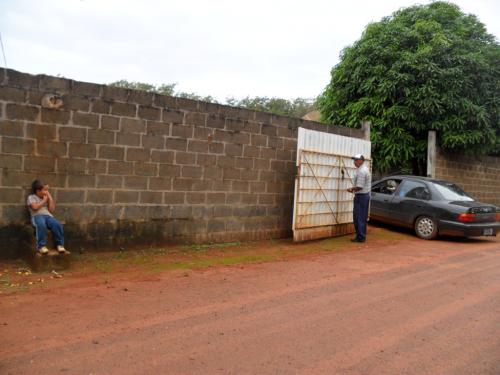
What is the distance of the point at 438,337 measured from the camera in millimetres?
4129

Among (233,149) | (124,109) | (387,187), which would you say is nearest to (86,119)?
(124,109)

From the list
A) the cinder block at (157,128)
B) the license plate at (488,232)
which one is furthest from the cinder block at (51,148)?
the license plate at (488,232)

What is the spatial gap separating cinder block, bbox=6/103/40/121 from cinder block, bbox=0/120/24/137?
0.23 ft

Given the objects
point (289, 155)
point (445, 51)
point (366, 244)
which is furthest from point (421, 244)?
point (445, 51)

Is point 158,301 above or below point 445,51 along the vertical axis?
below

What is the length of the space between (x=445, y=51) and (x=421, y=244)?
6614mm

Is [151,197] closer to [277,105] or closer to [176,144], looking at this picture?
[176,144]

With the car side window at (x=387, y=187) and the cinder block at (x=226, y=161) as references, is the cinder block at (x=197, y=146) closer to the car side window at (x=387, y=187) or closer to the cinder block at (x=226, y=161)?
the cinder block at (x=226, y=161)

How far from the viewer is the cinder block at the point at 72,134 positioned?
20.9 feet

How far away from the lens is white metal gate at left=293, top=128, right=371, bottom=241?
8.84m

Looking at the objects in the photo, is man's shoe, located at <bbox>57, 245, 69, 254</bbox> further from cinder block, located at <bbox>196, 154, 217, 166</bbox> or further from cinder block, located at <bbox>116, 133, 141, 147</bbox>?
cinder block, located at <bbox>196, 154, 217, 166</bbox>

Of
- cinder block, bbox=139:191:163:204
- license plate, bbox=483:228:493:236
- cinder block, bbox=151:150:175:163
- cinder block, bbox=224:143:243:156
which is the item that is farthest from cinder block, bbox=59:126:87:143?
license plate, bbox=483:228:493:236

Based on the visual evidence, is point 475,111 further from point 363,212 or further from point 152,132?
point 152,132

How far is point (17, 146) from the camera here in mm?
6031
